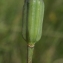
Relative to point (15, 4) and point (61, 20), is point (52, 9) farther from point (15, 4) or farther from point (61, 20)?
point (15, 4)

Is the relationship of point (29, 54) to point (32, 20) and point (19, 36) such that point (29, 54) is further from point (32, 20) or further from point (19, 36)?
point (19, 36)

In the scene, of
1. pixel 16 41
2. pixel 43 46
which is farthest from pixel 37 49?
pixel 16 41

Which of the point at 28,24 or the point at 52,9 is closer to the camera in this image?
the point at 28,24

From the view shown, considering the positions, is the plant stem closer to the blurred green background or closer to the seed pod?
the seed pod

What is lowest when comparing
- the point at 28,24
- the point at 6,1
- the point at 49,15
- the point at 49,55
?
the point at 49,55

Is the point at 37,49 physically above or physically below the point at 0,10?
below

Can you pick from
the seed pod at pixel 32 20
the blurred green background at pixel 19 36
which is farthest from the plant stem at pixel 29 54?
the blurred green background at pixel 19 36

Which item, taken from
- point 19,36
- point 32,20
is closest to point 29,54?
point 32,20
